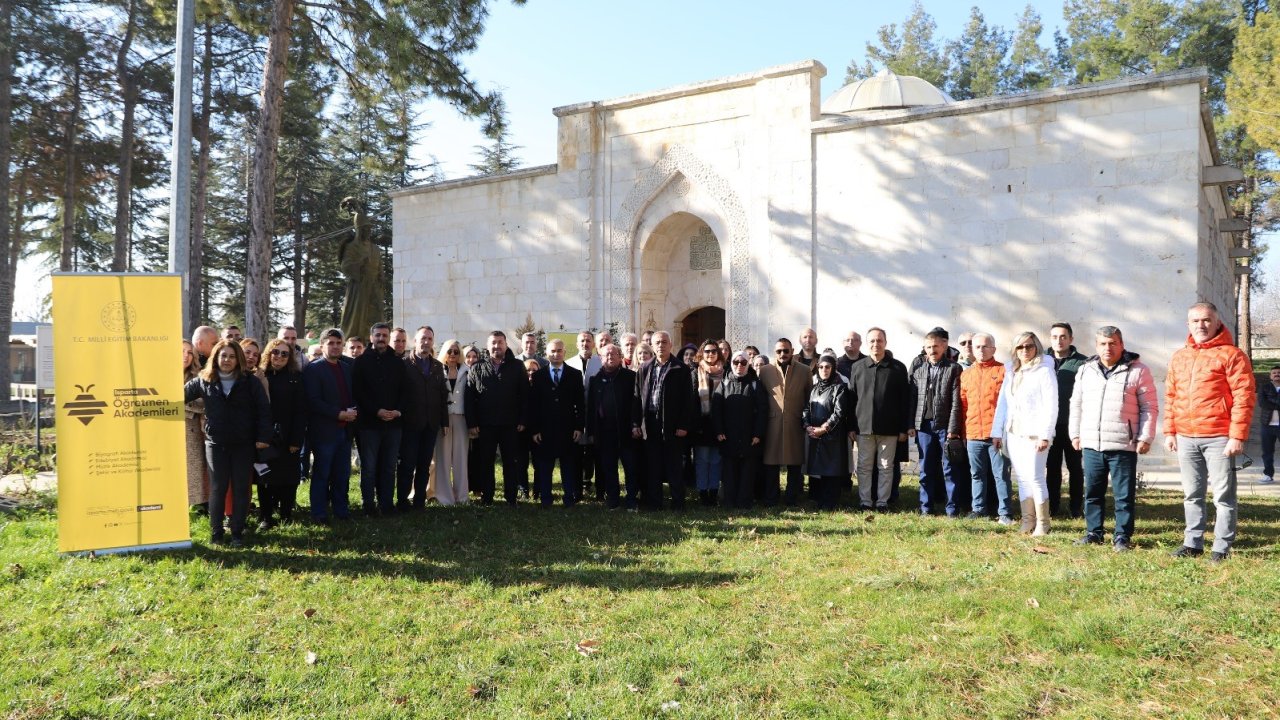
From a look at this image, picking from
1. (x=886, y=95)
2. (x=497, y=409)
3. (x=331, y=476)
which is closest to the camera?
(x=331, y=476)

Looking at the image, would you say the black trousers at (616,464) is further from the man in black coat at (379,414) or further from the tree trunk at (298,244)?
the tree trunk at (298,244)

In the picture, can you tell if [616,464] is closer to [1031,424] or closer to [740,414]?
[740,414]

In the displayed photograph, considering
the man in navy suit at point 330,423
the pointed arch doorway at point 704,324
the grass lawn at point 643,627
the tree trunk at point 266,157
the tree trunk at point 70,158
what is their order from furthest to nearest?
1. the tree trunk at point 70,158
2. the pointed arch doorway at point 704,324
3. the tree trunk at point 266,157
4. the man in navy suit at point 330,423
5. the grass lawn at point 643,627

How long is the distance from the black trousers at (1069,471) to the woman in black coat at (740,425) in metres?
2.64

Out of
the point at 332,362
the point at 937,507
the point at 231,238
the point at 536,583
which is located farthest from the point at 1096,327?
the point at 231,238

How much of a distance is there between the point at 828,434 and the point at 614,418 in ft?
6.93

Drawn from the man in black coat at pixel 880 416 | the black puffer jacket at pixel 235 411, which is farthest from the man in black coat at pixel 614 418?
the black puffer jacket at pixel 235 411

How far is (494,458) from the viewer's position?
799 centimetres

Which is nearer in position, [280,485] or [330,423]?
[280,485]

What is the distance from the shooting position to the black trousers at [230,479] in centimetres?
617

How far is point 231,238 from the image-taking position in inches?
1096

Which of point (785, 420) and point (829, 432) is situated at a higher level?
point (785, 420)

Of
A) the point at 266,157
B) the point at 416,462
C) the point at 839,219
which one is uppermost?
the point at 266,157

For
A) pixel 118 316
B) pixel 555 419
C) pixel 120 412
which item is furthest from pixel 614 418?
pixel 118 316
